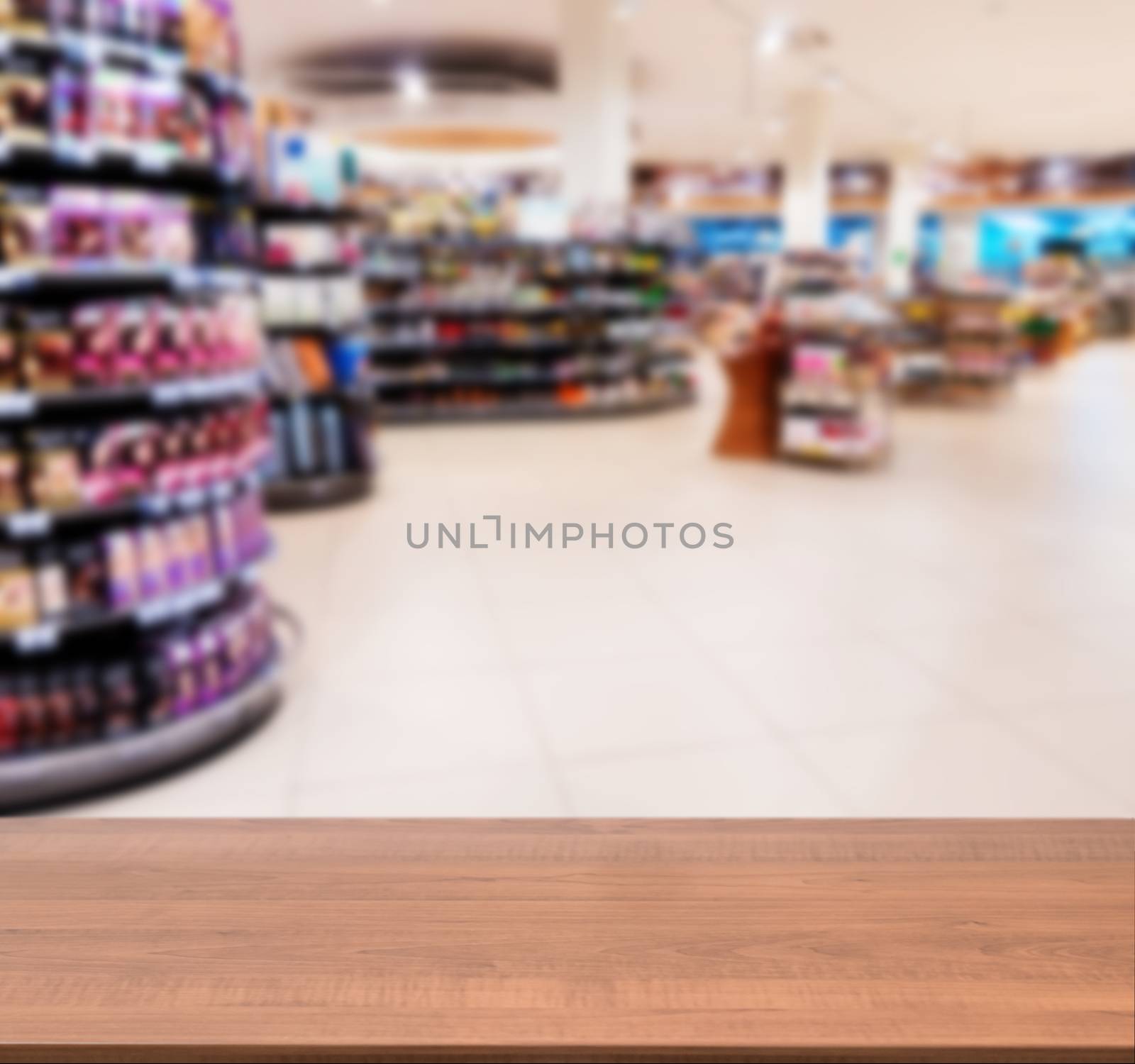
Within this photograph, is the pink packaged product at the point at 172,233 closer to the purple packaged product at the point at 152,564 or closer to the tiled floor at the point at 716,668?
the purple packaged product at the point at 152,564

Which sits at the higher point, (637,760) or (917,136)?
(917,136)

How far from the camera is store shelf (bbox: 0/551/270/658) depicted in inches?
99.2

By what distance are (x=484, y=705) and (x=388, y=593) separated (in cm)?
109

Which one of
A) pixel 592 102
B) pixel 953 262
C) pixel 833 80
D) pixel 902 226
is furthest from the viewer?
pixel 902 226

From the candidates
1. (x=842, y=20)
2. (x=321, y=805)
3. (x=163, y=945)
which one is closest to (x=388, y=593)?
(x=321, y=805)

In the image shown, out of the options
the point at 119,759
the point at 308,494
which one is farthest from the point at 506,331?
the point at 119,759

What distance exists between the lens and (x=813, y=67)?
1261cm

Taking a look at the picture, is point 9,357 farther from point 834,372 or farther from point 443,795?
point 834,372

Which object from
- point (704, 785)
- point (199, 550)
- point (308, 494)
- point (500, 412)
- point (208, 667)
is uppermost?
point (199, 550)

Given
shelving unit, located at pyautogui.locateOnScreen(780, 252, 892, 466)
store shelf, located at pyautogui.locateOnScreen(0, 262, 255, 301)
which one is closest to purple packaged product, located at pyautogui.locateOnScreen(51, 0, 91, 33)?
store shelf, located at pyautogui.locateOnScreen(0, 262, 255, 301)

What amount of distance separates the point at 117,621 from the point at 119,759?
1.15ft

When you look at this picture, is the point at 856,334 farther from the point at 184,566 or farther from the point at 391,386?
the point at 184,566

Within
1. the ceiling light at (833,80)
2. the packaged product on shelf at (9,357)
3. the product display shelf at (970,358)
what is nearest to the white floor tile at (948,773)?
the packaged product on shelf at (9,357)

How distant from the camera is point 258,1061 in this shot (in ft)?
3.12
